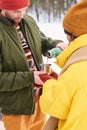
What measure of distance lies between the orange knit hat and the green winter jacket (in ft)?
2.31

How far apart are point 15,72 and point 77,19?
838 millimetres

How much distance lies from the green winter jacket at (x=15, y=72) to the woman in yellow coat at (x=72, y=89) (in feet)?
2.44

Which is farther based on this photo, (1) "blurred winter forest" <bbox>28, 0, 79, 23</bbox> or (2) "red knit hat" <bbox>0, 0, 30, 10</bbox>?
(1) "blurred winter forest" <bbox>28, 0, 79, 23</bbox>

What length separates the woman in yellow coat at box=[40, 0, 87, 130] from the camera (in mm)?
1283

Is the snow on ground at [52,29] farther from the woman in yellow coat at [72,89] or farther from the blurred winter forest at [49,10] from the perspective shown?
the woman in yellow coat at [72,89]

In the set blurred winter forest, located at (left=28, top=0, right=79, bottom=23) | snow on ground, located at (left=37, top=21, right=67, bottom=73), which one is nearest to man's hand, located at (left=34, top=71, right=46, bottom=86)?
snow on ground, located at (left=37, top=21, right=67, bottom=73)

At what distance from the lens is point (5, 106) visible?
228cm

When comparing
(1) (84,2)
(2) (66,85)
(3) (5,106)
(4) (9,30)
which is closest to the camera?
(2) (66,85)

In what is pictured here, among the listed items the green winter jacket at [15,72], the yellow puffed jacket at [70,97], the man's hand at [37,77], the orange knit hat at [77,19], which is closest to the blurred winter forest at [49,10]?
the green winter jacket at [15,72]

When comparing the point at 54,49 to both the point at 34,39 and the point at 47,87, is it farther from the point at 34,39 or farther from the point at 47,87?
the point at 47,87

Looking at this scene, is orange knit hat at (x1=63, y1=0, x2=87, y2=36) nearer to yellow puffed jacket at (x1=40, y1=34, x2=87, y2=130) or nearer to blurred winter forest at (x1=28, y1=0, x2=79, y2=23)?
yellow puffed jacket at (x1=40, y1=34, x2=87, y2=130)

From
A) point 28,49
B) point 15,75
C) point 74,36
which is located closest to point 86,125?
point 74,36

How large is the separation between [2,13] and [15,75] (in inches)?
15.5

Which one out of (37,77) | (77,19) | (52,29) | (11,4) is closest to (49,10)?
(52,29)
